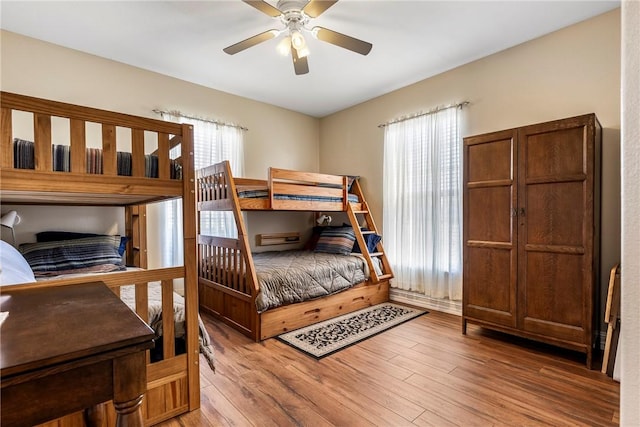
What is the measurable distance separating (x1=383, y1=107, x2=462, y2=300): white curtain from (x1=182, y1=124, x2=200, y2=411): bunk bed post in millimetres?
2566

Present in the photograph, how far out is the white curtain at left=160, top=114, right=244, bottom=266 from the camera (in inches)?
132

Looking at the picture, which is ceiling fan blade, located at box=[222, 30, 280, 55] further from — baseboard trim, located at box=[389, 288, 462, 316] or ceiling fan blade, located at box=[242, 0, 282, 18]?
baseboard trim, located at box=[389, 288, 462, 316]

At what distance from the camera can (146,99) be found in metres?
3.27

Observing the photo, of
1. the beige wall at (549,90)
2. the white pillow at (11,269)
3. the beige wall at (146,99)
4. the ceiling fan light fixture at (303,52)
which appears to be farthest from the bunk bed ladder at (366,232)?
the white pillow at (11,269)

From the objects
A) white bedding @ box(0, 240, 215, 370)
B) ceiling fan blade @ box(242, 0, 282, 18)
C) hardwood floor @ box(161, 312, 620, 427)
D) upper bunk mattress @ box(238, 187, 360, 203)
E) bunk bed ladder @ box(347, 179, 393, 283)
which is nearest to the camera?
white bedding @ box(0, 240, 215, 370)

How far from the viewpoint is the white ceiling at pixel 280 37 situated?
91.2 inches

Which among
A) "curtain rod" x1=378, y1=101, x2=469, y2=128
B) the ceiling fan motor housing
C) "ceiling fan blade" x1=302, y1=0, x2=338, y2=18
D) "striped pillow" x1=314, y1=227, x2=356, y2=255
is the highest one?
the ceiling fan motor housing

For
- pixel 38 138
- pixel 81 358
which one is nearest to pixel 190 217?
pixel 38 138

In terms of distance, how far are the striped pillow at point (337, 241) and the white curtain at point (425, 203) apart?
0.46 metres

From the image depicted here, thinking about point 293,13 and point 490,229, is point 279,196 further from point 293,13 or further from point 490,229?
point 490,229

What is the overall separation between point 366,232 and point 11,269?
311cm

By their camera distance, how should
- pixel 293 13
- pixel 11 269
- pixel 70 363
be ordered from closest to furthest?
pixel 70 363, pixel 11 269, pixel 293 13

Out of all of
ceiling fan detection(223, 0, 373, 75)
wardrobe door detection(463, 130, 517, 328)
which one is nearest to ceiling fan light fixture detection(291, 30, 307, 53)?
ceiling fan detection(223, 0, 373, 75)

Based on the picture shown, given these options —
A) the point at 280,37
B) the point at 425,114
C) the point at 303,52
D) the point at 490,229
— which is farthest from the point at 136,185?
the point at 425,114
